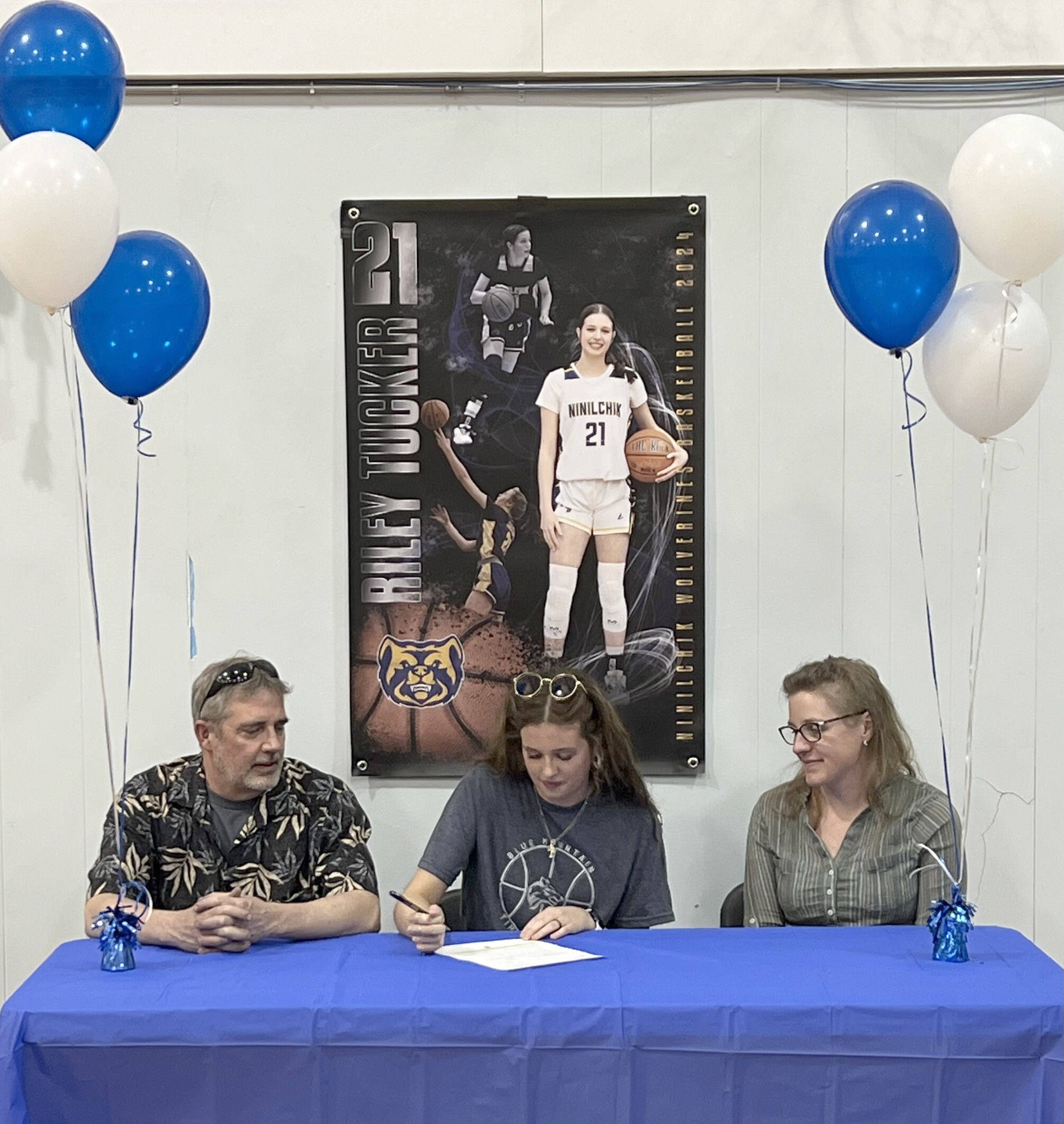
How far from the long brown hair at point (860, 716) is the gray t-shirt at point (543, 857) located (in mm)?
339

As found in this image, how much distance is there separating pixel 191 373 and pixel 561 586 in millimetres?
1077

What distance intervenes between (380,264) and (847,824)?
1.74m

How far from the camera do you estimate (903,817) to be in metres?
2.83

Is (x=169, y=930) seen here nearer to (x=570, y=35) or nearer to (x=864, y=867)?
(x=864, y=867)

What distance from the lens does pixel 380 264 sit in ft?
11.0

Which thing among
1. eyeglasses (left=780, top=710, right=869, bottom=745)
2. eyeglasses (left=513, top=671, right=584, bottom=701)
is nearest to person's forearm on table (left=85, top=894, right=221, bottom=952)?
eyeglasses (left=513, top=671, right=584, bottom=701)

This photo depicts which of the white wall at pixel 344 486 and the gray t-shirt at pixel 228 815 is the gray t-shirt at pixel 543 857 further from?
the white wall at pixel 344 486

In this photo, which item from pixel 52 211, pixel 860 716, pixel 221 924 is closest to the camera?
pixel 52 211

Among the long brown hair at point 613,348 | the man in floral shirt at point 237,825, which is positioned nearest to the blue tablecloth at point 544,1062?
the man in floral shirt at point 237,825

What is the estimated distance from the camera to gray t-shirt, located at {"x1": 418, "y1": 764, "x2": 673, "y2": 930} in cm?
284

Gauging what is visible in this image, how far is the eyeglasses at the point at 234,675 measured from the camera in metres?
2.82

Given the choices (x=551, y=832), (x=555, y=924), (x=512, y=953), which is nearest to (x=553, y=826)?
(x=551, y=832)

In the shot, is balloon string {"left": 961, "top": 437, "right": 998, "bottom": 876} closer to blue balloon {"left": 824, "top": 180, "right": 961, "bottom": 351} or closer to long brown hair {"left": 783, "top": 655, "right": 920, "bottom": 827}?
long brown hair {"left": 783, "top": 655, "right": 920, "bottom": 827}

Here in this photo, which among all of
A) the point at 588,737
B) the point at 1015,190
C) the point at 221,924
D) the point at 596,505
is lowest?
the point at 221,924
